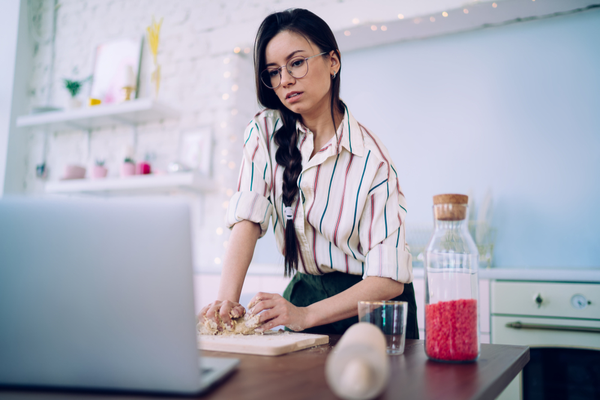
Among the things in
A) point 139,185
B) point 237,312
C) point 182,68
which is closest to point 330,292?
point 237,312

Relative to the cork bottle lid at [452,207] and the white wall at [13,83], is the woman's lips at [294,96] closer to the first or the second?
the cork bottle lid at [452,207]

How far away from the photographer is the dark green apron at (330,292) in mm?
1059

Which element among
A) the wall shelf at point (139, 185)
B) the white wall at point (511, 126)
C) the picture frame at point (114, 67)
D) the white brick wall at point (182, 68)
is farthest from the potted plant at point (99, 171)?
the white wall at point (511, 126)

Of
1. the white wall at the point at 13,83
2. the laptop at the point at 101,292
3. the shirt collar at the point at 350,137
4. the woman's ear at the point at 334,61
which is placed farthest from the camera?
the white wall at the point at 13,83

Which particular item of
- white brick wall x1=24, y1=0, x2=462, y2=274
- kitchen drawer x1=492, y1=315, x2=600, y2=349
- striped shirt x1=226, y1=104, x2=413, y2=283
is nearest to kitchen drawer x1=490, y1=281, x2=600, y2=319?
kitchen drawer x1=492, y1=315, x2=600, y2=349

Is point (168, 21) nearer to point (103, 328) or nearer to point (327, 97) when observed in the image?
point (327, 97)

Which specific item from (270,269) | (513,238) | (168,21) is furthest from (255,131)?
(168,21)

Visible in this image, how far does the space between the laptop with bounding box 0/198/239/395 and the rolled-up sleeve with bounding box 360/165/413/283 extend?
604 millimetres

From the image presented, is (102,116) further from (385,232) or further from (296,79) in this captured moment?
(385,232)

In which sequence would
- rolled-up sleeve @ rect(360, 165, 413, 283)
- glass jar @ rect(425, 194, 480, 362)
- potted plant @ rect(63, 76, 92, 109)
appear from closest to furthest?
1. glass jar @ rect(425, 194, 480, 362)
2. rolled-up sleeve @ rect(360, 165, 413, 283)
3. potted plant @ rect(63, 76, 92, 109)

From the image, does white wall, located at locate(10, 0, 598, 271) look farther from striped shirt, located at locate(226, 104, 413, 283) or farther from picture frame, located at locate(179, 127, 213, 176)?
striped shirt, located at locate(226, 104, 413, 283)

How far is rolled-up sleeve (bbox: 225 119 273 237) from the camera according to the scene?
1120mm

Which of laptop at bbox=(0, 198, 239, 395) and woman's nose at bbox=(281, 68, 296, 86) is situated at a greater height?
woman's nose at bbox=(281, 68, 296, 86)

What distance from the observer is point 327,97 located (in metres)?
1.22
